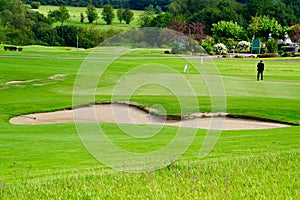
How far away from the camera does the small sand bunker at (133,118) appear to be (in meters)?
25.2

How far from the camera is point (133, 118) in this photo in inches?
1029

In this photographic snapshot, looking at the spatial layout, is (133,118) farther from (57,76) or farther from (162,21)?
(162,21)

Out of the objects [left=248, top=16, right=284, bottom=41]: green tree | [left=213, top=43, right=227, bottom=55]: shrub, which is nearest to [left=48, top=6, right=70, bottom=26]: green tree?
[left=248, top=16, right=284, bottom=41]: green tree

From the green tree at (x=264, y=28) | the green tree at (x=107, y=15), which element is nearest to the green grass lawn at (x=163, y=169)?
the green tree at (x=264, y=28)

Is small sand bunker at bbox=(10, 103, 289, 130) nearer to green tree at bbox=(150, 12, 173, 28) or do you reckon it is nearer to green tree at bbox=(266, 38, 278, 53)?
green tree at bbox=(266, 38, 278, 53)

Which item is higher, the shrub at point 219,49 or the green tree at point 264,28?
the green tree at point 264,28

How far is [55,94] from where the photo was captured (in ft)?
124

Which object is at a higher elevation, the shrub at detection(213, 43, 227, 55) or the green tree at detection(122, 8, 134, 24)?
the green tree at detection(122, 8, 134, 24)

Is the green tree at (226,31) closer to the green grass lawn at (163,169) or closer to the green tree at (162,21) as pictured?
the green tree at (162,21)

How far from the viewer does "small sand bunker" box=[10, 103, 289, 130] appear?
25.2 m

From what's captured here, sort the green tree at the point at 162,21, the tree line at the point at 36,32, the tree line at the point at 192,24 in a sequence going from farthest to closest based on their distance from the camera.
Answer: the green tree at the point at 162,21 < the tree line at the point at 36,32 < the tree line at the point at 192,24

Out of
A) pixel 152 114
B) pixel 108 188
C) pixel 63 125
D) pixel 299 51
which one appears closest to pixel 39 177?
pixel 108 188

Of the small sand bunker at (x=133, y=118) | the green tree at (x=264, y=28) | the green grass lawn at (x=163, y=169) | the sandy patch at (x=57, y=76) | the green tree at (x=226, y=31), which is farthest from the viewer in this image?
the green tree at (x=264, y=28)

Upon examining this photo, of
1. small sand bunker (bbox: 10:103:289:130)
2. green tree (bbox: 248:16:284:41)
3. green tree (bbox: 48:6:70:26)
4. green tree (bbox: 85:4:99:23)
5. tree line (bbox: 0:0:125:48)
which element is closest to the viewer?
small sand bunker (bbox: 10:103:289:130)
